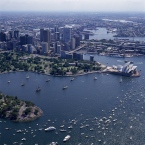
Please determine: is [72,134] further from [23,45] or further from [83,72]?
[23,45]

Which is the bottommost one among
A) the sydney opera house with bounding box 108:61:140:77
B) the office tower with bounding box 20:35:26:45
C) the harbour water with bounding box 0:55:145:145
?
the harbour water with bounding box 0:55:145:145

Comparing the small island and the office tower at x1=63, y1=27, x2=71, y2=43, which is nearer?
the small island

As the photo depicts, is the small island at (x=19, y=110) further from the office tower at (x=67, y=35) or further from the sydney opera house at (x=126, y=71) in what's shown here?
the office tower at (x=67, y=35)

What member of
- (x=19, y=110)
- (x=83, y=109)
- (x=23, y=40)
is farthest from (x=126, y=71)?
(x=23, y=40)

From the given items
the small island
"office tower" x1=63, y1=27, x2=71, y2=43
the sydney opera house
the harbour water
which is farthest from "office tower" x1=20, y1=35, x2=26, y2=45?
the small island

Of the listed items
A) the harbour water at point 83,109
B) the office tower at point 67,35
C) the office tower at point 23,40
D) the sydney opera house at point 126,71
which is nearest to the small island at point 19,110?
the harbour water at point 83,109

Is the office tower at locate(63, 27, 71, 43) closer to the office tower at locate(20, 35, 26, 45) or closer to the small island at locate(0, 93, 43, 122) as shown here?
the office tower at locate(20, 35, 26, 45)
